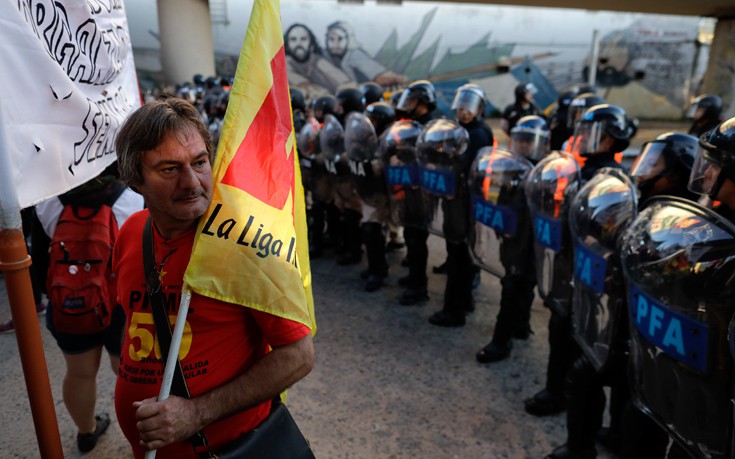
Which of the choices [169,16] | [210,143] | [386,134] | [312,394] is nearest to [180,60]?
[169,16]

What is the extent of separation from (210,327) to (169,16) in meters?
17.2

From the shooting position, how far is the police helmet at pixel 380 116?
17.0 ft

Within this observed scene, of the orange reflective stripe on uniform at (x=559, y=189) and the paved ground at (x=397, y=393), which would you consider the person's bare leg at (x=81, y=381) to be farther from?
the orange reflective stripe on uniform at (x=559, y=189)

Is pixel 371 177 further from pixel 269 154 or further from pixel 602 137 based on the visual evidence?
pixel 269 154

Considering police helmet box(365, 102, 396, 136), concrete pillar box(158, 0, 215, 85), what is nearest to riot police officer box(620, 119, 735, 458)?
police helmet box(365, 102, 396, 136)

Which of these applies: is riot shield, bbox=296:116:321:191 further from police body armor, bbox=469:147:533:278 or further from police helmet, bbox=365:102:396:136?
police body armor, bbox=469:147:533:278

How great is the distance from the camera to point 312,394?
3.43 meters

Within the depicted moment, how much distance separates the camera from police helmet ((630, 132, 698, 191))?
2.43 m

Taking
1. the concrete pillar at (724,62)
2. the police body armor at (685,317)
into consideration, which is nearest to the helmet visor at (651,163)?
the police body armor at (685,317)

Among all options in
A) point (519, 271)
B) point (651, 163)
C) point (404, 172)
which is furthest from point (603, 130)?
point (404, 172)

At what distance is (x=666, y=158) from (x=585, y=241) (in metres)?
0.61

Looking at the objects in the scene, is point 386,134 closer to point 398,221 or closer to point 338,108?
point 398,221

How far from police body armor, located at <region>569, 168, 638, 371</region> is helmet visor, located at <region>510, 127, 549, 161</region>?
5.32ft

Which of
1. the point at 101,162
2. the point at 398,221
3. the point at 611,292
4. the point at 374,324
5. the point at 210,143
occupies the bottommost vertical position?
the point at 374,324
